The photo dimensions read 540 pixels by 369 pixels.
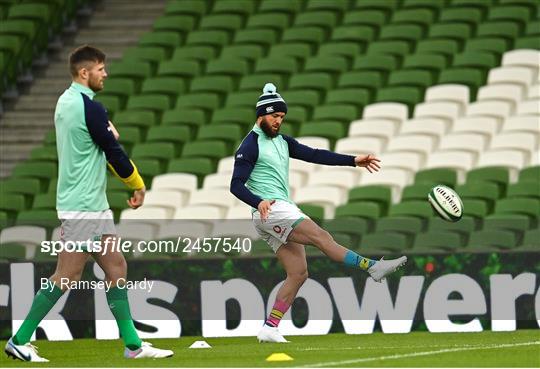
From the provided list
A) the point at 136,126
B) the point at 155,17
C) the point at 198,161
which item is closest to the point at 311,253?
the point at 198,161

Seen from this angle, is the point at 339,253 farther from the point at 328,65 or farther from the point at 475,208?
the point at 328,65

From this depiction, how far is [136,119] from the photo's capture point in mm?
17922

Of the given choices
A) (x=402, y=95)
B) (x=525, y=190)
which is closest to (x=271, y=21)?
(x=402, y=95)

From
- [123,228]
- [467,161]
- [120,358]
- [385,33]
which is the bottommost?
[120,358]

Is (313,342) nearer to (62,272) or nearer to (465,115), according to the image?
(62,272)

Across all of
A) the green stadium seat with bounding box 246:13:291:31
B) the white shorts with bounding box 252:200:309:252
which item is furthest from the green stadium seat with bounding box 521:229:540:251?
the green stadium seat with bounding box 246:13:291:31

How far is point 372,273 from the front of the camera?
905 centimetres

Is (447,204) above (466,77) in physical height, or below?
below

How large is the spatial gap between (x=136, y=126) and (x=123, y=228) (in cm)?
493

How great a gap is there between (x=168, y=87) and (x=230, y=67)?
84 centimetres

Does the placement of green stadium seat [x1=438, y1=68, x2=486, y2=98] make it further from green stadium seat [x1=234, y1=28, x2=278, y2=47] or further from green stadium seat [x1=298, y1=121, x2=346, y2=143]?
green stadium seat [x1=234, y1=28, x2=278, y2=47]

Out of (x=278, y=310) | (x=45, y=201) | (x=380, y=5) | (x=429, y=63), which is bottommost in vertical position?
(x=278, y=310)

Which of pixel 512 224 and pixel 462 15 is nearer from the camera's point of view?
pixel 512 224

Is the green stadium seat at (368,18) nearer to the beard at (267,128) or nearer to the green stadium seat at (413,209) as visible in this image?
the green stadium seat at (413,209)
